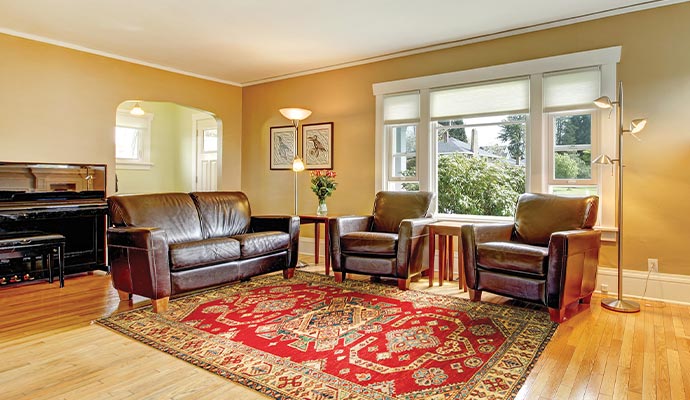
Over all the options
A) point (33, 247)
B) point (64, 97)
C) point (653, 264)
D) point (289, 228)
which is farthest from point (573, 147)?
point (64, 97)

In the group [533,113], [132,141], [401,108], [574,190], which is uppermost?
[401,108]

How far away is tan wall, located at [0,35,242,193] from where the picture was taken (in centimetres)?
419

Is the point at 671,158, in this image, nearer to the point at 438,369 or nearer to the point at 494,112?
the point at 494,112

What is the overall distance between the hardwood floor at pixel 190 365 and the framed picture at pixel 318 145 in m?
2.98

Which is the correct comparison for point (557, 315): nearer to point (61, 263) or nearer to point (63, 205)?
point (61, 263)

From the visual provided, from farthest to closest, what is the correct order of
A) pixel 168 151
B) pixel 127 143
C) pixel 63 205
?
pixel 168 151
pixel 127 143
pixel 63 205

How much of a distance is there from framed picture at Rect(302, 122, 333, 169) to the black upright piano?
2448 millimetres

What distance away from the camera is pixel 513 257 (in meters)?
3.09

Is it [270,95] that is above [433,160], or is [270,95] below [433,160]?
above

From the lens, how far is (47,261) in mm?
4102

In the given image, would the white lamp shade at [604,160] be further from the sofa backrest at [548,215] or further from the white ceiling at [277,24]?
the white ceiling at [277,24]

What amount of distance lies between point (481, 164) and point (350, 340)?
2.72 meters

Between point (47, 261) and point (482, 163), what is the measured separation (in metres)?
4.50

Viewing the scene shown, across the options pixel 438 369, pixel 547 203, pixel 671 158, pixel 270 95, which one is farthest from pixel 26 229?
pixel 671 158
